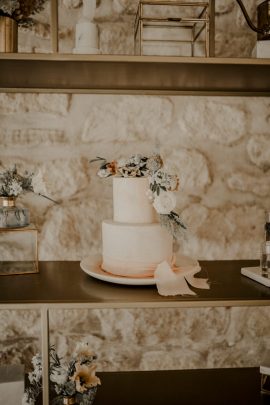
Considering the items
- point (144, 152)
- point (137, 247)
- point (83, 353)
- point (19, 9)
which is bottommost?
point (83, 353)

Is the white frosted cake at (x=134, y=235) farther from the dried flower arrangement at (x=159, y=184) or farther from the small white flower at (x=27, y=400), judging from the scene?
the small white flower at (x=27, y=400)

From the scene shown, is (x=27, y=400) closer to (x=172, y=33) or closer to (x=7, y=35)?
(x=7, y=35)

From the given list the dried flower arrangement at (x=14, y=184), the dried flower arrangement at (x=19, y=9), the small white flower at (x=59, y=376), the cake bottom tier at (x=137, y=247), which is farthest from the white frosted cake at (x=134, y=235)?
the dried flower arrangement at (x=19, y=9)

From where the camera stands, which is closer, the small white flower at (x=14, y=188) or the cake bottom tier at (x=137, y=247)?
the cake bottom tier at (x=137, y=247)

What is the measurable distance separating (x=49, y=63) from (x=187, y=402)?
3.38 feet

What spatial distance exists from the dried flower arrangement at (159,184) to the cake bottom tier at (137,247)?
3 centimetres

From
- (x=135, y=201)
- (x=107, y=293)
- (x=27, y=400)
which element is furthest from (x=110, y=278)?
(x=27, y=400)

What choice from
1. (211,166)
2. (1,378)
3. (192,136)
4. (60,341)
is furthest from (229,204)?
(1,378)

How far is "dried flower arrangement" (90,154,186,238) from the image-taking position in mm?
1039

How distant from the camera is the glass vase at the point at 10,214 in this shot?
1.18 m

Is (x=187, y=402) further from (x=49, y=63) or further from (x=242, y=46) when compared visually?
(x=242, y=46)

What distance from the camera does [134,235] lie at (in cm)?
105

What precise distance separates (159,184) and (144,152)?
42 cm

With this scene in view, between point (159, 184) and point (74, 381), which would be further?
point (74, 381)
